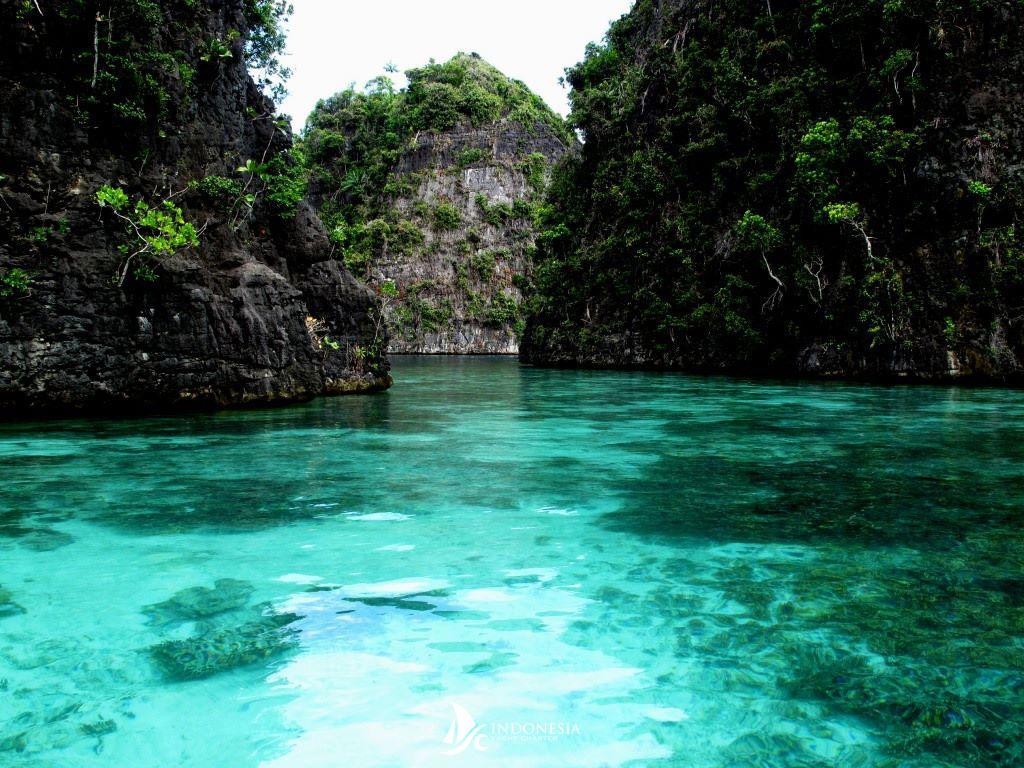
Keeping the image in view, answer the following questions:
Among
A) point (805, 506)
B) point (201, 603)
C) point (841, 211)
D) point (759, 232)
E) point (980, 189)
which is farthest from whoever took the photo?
point (759, 232)

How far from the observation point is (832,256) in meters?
24.3

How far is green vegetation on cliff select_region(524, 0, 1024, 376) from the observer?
2083cm

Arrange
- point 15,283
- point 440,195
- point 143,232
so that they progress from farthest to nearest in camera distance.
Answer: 1. point 440,195
2. point 143,232
3. point 15,283

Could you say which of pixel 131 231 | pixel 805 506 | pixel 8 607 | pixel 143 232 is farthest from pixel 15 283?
pixel 805 506

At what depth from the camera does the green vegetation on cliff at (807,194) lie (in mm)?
20828

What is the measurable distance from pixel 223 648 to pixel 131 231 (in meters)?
11.5

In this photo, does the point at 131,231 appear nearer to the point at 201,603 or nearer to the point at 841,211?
the point at 201,603

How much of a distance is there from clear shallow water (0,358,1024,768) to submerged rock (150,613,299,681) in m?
0.02

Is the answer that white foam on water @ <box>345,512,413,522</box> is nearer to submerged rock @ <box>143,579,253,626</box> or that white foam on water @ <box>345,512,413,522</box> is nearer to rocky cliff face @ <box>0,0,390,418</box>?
submerged rock @ <box>143,579,253,626</box>

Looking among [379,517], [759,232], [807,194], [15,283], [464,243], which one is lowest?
[379,517]

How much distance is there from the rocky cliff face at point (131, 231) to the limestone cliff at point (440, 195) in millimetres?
50484

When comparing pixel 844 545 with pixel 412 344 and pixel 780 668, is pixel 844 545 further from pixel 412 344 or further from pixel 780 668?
pixel 412 344

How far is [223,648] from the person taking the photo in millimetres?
2998

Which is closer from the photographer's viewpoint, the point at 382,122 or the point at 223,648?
the point at 223,648
